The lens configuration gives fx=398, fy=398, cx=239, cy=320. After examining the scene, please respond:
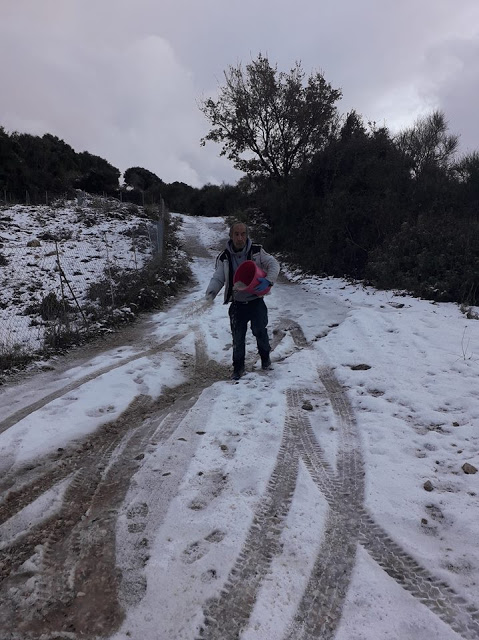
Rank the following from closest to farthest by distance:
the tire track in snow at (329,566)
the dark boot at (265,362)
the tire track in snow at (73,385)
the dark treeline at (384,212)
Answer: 1. the tire track in snow at (329,566)
2. the tire track in snow at (73,385)
3. the dark boot at (265,362)
4. the dark treeline at (384,212)

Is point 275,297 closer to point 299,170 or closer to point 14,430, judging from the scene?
point 14,430

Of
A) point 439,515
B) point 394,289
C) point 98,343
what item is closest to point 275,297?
point 394,289

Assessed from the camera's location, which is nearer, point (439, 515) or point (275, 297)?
point (439, 515)

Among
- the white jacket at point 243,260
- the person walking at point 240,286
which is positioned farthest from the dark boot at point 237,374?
the white jacket at point 243,260

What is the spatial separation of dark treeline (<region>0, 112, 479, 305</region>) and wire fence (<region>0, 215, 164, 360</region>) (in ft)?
16.9

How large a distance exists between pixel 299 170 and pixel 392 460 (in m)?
13.9

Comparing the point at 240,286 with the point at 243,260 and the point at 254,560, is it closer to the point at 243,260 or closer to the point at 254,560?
the point at 243,260

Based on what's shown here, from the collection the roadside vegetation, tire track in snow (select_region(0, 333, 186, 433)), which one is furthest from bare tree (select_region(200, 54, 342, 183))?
tire track in snow (select_region(0, 333, 186, 433))

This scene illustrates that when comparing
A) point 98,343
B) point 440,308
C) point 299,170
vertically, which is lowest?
point 98,343

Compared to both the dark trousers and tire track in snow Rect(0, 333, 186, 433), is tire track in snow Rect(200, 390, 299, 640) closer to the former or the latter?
the dark trousers

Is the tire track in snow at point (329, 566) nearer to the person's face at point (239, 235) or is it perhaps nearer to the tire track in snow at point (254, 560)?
the tire track in snow at point (254, 560)

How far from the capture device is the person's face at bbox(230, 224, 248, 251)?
4570mm

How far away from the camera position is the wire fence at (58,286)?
6.57 metres

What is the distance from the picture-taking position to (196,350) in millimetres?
6113
